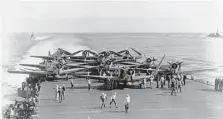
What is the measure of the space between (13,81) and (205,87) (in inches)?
202

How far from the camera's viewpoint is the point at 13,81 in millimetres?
9594

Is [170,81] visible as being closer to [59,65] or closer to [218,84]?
[218,84]

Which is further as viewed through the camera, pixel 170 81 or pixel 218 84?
pixel 170 81

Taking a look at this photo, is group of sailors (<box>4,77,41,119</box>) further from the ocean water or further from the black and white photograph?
the ocean water

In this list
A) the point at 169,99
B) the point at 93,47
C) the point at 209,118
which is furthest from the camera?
the point at 93,47

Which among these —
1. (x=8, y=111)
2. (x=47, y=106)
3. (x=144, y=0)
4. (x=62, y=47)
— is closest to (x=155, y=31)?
(x=144, y=0)

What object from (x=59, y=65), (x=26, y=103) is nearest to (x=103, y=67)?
(x=59, y=65)

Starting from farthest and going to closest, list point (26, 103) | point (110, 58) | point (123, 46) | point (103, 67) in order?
point (103, 67)
point (110, 58)
point (123, 46)
point (26, 103)

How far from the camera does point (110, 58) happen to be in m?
10.6

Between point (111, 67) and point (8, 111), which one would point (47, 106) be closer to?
point (8, 111)

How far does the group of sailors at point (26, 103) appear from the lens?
9258 millimetres

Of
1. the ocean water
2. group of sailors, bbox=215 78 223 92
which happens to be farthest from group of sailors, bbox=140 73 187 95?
group of sailors, bbox=215 78 223 92

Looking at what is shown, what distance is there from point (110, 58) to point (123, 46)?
69 centimetres

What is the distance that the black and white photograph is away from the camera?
30.9ft
